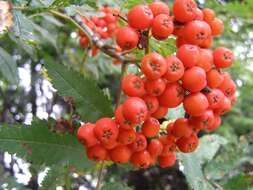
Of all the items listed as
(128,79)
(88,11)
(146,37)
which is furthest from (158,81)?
(88,11)

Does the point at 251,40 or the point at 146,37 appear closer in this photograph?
the point at 146,37

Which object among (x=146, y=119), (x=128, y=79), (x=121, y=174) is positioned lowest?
(x=121, y=174)

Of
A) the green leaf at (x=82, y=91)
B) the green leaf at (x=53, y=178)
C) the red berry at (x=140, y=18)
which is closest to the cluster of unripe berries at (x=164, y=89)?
the red berry at (x=140, y=18)

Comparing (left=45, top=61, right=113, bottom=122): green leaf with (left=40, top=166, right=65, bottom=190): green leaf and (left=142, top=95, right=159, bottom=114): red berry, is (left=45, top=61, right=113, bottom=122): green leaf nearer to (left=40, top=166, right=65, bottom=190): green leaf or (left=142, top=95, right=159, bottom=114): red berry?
(left=142, top=95, right=159, bottom=114): red berry

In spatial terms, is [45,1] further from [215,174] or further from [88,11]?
[215,174]

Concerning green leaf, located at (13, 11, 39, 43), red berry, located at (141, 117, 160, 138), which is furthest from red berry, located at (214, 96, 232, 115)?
green leaf, located at (13, 11, 39, 43)

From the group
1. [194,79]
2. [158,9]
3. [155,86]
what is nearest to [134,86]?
[155,86]

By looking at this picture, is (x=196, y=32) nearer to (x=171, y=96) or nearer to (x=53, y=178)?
(x=171, y=96)
